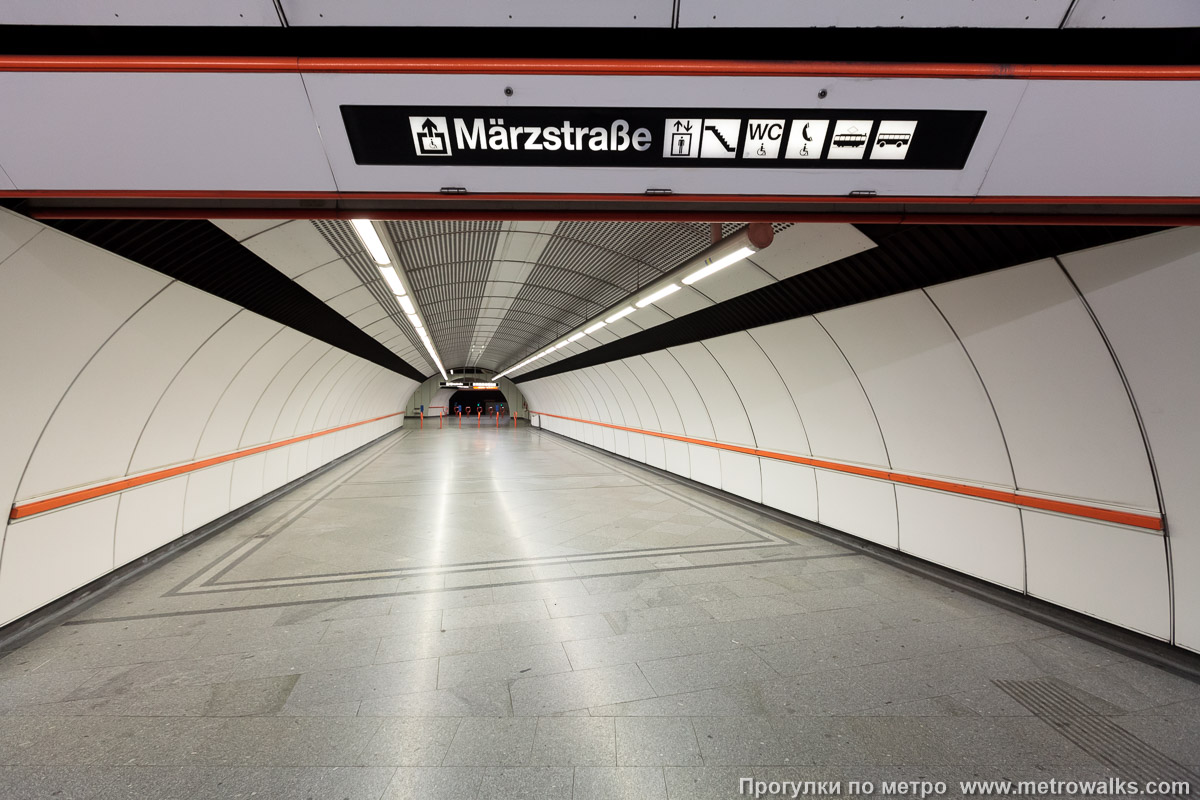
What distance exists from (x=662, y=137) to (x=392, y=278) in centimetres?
423

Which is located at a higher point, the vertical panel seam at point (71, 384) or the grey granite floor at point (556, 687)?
the vertical panel seam at point (71, 384)

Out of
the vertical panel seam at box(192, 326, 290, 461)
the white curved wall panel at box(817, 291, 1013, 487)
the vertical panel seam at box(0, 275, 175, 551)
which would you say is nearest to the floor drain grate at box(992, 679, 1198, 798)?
the white curved wall panel at box(817, 291, 1013, 487)

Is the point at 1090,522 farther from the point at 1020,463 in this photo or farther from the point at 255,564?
the point at 255,564

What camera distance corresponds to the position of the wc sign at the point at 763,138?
221cm

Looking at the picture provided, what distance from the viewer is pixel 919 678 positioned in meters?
3.26

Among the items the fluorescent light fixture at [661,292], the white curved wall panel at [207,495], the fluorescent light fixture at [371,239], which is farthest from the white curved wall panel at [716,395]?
the white curved wall panel at [207,495]

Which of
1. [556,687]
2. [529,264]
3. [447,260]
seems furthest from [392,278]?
[556,687]

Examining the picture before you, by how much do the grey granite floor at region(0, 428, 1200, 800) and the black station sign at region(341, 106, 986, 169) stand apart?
11.0 ft

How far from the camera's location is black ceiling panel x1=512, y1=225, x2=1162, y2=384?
3305 millimetres

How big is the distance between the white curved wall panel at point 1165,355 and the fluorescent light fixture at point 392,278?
6305 millimetres

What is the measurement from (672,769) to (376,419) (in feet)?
70.0

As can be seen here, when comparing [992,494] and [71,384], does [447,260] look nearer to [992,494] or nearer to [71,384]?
[71,384]

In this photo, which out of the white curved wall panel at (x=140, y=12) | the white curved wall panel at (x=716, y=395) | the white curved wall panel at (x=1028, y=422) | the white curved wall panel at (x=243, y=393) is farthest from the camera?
the white curved wall panel at (x=716, y=395)

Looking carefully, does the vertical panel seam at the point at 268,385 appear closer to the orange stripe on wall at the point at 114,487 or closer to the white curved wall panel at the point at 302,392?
the orange stripe on wall at the point at 114,487
